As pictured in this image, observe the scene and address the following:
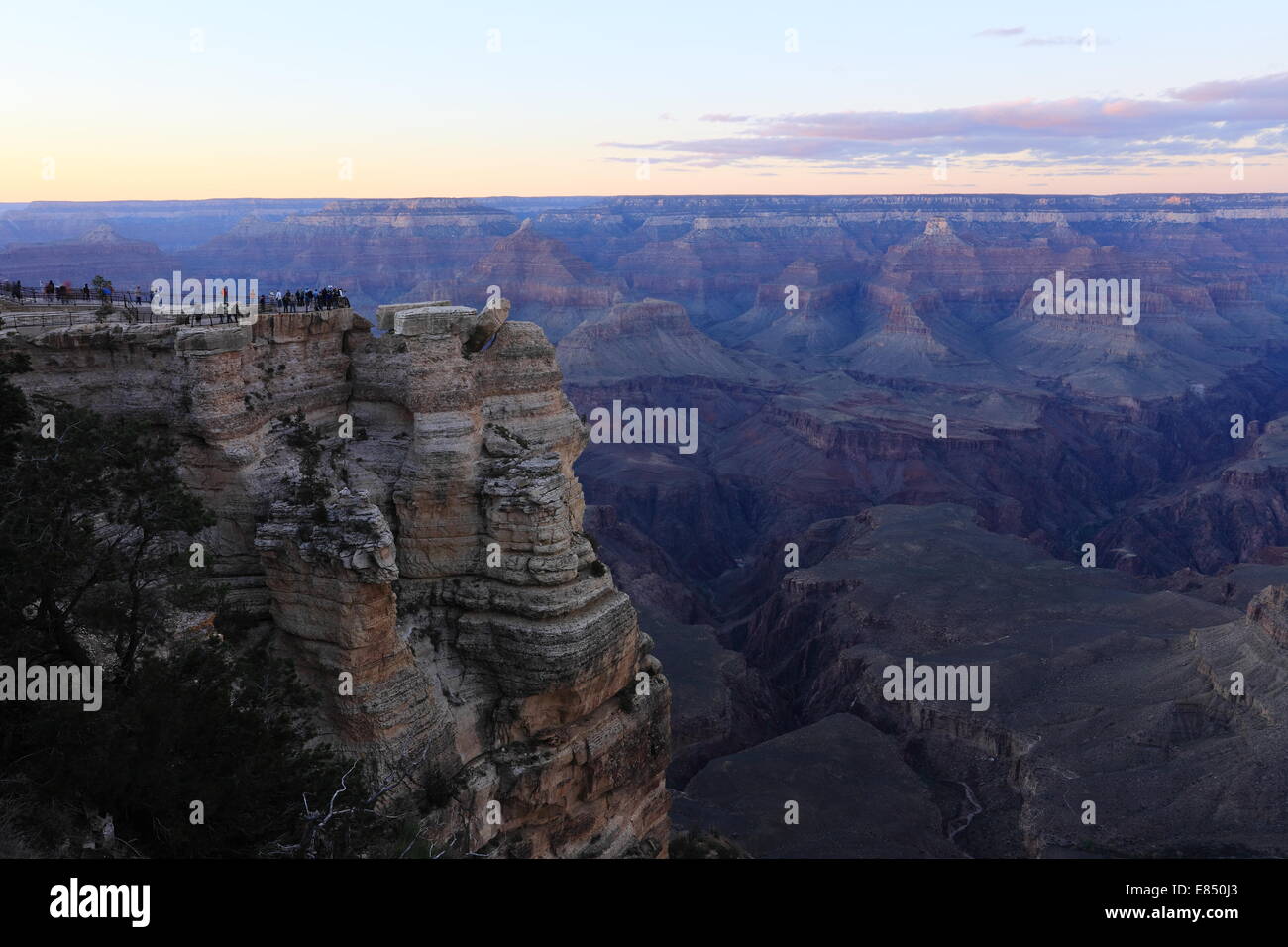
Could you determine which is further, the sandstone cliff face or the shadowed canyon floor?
the shadowed canyon floor

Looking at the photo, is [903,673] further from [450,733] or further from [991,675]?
[450,733]

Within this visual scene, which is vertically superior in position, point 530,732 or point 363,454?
point 363,454

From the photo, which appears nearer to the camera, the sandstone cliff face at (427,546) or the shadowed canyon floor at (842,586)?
the sandstone cliff face at (427,546)

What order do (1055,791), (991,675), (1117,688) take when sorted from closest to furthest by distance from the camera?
(1055,791), (1117,688), (991,675)

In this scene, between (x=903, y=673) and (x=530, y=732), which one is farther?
(x=903, y=673)

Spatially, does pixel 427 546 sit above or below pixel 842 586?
above

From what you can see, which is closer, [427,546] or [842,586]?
[427,546]
